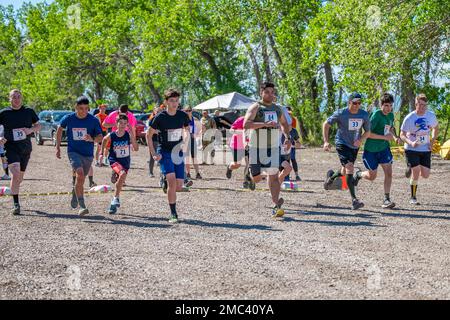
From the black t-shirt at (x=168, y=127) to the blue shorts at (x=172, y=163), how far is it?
0.09 meters

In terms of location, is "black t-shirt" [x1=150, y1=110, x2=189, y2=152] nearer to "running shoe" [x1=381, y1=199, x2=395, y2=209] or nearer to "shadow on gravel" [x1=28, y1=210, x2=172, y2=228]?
"shadow on gravel" [x1=28, y1=210, x2=172, y2=228]

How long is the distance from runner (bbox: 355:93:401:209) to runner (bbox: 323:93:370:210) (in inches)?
8.4

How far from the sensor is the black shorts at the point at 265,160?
10.3 metres

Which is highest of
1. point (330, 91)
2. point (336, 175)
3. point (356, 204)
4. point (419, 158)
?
point (330, 91)

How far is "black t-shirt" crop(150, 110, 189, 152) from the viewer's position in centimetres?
992

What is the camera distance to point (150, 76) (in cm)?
4869

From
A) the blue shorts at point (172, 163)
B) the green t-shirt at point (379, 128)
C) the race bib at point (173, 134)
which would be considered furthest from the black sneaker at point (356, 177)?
the race bib at point (173, 134)

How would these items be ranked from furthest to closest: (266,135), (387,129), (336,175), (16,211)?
1. (336,175)
2. (387,129)
3. (16,211)
4. (266,135)

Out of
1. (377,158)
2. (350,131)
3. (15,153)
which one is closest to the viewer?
(15,153)

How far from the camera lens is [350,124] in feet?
37.3

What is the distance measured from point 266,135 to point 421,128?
312 centimetres

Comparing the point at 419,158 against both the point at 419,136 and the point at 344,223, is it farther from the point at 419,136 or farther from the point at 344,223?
the point at 344,223

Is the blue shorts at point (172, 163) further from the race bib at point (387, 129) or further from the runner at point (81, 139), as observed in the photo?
the race bib at point (387, 129)

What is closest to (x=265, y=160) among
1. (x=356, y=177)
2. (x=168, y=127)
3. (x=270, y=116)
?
(x=270, y=116)
